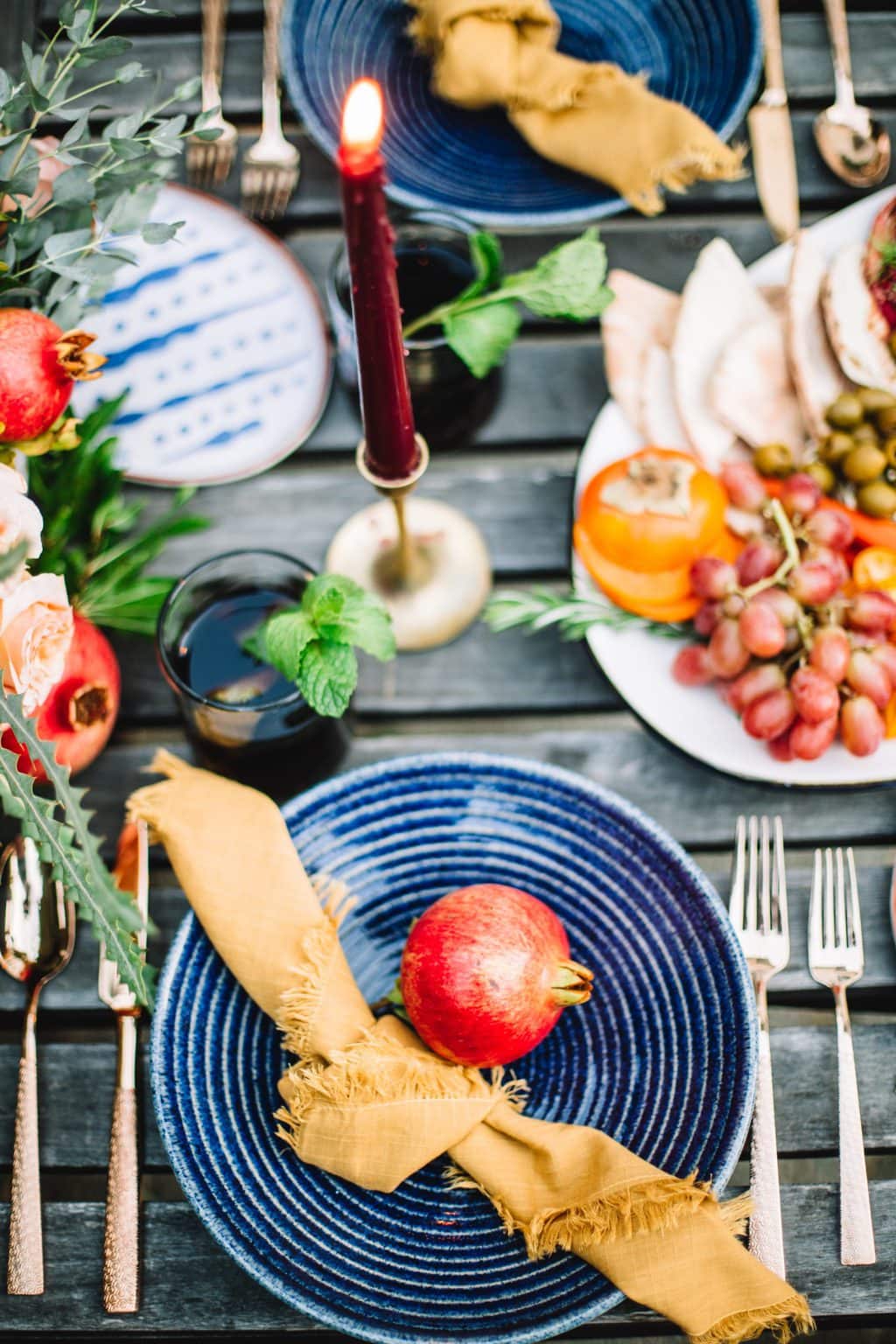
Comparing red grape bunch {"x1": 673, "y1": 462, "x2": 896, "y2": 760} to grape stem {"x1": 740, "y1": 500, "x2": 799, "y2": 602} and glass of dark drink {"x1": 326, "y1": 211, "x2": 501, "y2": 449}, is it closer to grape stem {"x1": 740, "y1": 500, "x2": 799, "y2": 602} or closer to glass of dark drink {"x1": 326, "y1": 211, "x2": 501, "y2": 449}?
grape stem {"x1": 740, "y1": 500, "x2": 799, "y2": 602}

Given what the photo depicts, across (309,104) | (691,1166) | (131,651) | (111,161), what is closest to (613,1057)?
(691,1166)

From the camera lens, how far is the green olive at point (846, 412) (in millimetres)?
698

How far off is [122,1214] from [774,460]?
592mm

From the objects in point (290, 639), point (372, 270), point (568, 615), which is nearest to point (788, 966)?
point (568, 615)

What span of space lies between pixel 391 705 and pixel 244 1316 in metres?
0.36

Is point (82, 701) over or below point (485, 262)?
below

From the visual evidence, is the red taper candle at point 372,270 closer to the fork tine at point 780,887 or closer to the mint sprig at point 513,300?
the mint sprig at point 513,300

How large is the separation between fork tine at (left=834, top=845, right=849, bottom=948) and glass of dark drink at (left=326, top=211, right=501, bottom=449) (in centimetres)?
40

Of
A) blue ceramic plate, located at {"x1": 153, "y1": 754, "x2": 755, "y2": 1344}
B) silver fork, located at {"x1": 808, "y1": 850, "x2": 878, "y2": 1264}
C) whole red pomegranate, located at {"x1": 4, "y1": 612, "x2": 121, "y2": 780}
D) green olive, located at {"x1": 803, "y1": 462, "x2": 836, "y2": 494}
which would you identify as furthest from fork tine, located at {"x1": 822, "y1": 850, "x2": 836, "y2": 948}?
whole red pomegranate, located at {"x1": 4, "y1": 612, "x2": 121, "y2": 780}

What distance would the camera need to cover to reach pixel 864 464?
0.68 m

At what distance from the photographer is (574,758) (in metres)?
0.71

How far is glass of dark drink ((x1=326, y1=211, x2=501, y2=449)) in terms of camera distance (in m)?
0.71

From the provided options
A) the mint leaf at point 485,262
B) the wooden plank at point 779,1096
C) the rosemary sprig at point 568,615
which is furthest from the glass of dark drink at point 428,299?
the wooden plank at point 779,1096

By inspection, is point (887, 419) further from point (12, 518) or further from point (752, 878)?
point (12, 518)
